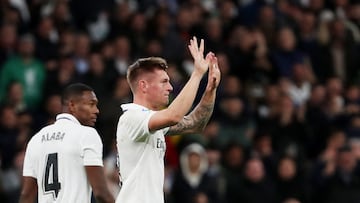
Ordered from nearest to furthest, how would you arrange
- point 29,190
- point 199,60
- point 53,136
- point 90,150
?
1. point 199,60
2. point 90,150
3. point 53,136
4. point 29,190

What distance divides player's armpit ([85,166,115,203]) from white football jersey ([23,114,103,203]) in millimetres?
47

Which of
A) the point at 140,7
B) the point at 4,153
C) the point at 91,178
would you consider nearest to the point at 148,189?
the point at 91,178

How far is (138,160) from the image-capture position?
907 centimetres

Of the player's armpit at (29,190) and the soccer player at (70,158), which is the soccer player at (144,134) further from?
the player's armpit at (29,190)

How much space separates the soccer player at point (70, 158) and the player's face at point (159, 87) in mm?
897

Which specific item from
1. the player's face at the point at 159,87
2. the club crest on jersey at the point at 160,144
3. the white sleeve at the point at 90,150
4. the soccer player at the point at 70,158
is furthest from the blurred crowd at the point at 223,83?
the player's face at the point at 159,87

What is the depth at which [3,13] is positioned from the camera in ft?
58.6

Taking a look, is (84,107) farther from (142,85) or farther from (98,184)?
(142,85)

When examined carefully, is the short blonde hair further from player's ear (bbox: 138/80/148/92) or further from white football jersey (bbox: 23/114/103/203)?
white football jersey (bbox: 23/114/103/203)

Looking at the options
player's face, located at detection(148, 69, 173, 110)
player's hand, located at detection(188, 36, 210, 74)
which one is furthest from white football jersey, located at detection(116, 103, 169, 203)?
player's hand, located at detection(188, 36, 210, 74)

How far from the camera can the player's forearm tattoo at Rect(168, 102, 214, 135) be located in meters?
9.62

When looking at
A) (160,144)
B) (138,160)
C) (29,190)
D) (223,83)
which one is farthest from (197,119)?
(223,83)

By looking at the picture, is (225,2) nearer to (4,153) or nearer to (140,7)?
(140,7)

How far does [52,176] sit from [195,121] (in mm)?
1227
